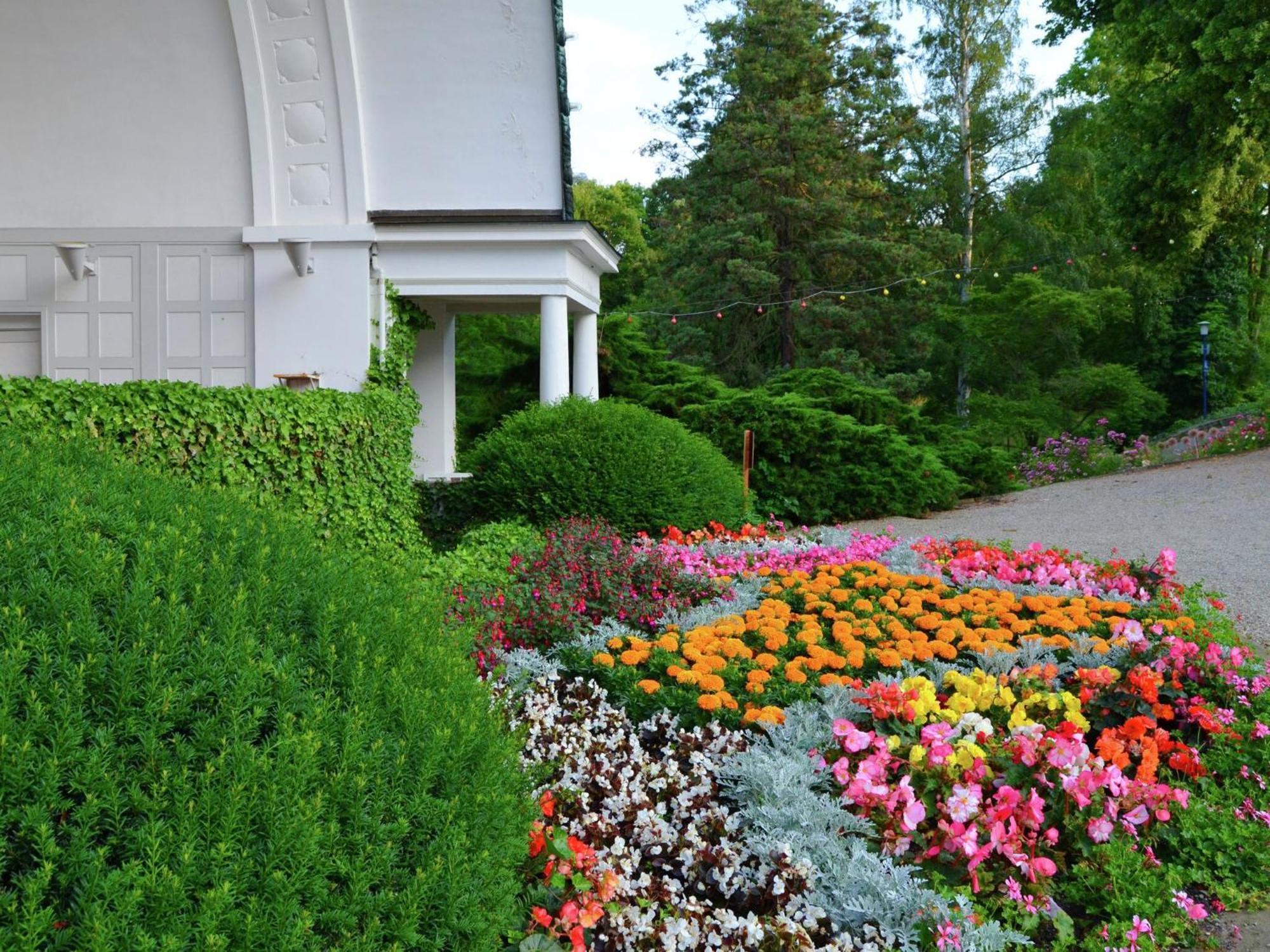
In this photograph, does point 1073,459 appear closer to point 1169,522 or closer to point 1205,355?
point 1205,355

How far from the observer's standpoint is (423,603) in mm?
2916

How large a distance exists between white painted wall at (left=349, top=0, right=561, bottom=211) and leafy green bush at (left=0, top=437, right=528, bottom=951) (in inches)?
341

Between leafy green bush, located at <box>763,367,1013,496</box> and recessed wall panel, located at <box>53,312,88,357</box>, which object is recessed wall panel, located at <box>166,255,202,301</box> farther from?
leafy green bush, located at <box>763,367,1013,496</box>

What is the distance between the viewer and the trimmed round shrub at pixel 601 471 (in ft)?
28.6

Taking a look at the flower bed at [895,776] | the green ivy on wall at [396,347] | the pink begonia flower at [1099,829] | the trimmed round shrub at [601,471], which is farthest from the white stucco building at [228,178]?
the pink begonia flower at [1099,829]

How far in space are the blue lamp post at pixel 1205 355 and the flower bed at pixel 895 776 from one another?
20877mm

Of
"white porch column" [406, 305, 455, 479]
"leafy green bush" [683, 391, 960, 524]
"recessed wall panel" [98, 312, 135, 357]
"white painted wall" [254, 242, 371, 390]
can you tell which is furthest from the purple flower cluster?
"recessed wall panel" [98, 312, 135, 357]

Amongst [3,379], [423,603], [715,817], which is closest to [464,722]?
[423,603]

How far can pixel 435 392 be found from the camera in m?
13.1

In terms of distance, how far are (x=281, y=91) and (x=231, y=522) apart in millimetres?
8918

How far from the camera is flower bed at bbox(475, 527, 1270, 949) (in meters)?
2.99

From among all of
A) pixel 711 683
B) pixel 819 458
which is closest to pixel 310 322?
pixel 819 458

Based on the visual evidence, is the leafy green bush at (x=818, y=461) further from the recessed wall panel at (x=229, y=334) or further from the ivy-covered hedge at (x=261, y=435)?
the recessed wall panel at (x=229, y=334)

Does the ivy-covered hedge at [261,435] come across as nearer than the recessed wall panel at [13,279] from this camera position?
Yes
